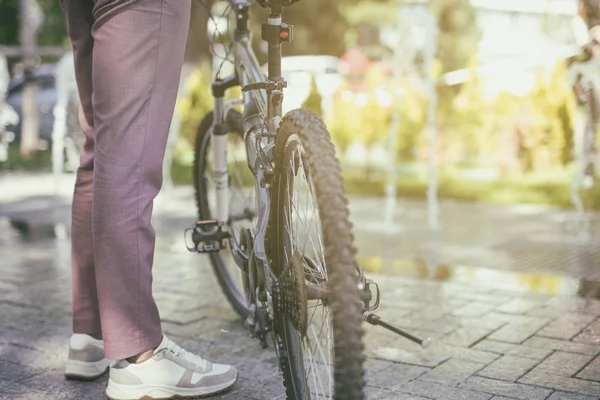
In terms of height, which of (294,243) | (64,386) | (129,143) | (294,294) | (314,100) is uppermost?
(314,100)

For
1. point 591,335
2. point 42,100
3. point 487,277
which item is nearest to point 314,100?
point 487,277

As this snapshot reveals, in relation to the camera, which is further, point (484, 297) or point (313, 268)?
point (484, 297)

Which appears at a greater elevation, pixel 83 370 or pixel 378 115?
pixel 378 115

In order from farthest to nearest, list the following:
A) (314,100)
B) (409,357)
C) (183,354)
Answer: (314,100)
(409,357)
(183,354)

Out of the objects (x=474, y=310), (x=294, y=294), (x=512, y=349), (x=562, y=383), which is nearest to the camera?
(x=294, y=294)

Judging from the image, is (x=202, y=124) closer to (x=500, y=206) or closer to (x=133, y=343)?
(x=133, y=343)

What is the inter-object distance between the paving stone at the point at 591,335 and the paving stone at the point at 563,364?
211 millimetres

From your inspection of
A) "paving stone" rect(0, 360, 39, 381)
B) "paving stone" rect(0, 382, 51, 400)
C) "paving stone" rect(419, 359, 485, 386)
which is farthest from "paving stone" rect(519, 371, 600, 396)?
"paving stone" rect(0, 360, 39, 381)

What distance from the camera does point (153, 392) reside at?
Result: 286cm

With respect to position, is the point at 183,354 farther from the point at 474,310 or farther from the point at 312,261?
the point at 474,310

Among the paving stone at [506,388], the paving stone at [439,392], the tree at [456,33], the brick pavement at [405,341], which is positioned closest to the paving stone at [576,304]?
the brick pavement at [405,341]

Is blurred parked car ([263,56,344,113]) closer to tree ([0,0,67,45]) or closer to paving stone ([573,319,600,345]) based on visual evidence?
paving stone ([573,319,600,345])

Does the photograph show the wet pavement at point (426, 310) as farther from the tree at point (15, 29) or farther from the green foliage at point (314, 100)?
the tree at point (15, 29)

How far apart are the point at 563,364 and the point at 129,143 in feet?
5.97
